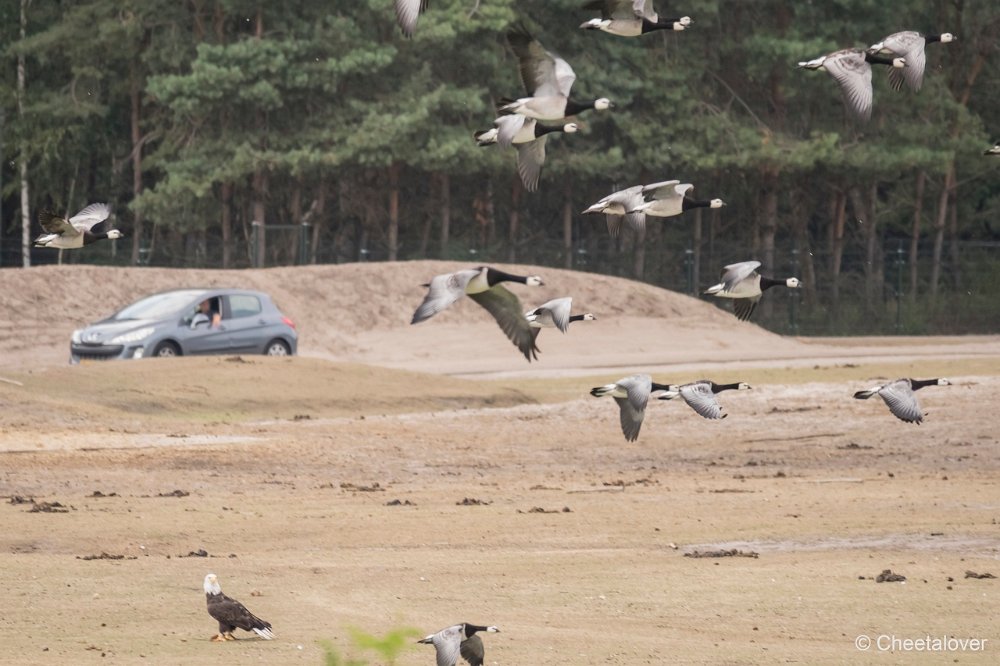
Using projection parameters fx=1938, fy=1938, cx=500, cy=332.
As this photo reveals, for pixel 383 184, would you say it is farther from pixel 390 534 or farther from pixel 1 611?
pixel 1 611

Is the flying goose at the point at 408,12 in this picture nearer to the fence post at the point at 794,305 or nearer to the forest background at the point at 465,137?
the forest background at the point at 465,137

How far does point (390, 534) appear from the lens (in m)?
17.0

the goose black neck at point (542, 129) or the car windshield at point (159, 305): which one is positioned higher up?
the goose black neck at point (542, 129)

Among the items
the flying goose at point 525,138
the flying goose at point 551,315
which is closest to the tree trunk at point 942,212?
the flying goose at point 525,138

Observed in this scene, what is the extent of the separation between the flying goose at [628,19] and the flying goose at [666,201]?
992 mm

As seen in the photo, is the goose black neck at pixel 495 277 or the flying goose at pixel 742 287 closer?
the goose black neck at pixel 495 277

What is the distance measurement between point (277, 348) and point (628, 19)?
75.6 ft

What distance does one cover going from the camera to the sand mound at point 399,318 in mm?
40625

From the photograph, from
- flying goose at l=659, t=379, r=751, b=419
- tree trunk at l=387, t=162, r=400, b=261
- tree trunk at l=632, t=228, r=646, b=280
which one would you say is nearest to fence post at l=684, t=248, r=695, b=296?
tree trunk at l=632, t=228, r=646, b=280

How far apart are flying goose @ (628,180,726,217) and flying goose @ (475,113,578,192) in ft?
2.28

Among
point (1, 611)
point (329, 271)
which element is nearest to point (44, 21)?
point (329, 271)

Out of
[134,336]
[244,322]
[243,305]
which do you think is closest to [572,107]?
[134,336]

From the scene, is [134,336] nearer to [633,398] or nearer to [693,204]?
[633,398]

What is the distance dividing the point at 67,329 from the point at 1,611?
28812mm
